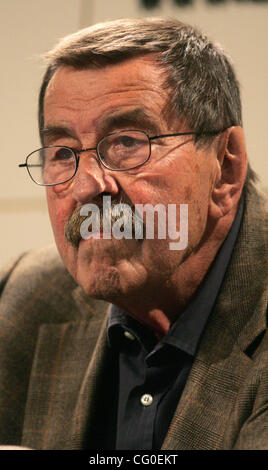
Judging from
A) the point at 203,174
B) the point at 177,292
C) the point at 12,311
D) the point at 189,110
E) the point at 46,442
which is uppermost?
the point at 189,110

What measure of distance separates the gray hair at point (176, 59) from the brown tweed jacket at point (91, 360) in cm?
23

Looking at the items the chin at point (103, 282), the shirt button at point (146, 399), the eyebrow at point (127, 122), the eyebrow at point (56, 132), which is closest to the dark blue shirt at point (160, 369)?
the shirt button at point (146, 399)

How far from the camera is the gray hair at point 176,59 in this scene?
132cm

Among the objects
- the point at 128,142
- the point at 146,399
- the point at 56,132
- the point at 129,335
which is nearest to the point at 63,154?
the point at 56,132

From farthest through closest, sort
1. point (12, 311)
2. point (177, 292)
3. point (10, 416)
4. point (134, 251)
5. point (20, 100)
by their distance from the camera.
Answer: point (20, 100), point (12, 311), point (10, 416), point (177, 292), point (134, 251)

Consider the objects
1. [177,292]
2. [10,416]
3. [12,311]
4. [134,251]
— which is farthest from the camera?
[12,311]

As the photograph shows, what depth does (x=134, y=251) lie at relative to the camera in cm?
127

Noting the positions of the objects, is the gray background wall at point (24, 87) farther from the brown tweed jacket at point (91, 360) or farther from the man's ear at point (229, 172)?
the man's ear at point (229, 172)

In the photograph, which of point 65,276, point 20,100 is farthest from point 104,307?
point 20,100

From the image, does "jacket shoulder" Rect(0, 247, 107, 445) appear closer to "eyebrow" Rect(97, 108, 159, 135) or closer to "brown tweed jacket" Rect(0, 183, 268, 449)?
"brown tweed jacket" Rect(0, 183, 268, 449)

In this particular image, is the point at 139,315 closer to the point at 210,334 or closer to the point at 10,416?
the point at 210,334

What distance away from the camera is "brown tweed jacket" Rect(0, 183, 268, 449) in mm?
1215

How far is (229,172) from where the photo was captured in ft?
4.63

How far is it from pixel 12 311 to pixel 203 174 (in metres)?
0.66
